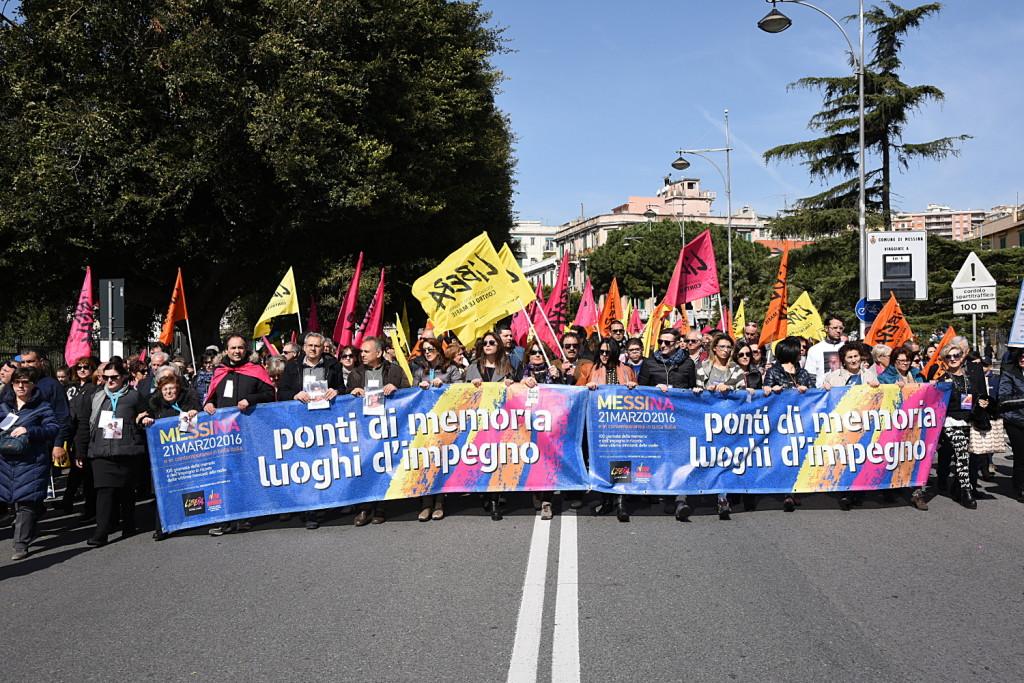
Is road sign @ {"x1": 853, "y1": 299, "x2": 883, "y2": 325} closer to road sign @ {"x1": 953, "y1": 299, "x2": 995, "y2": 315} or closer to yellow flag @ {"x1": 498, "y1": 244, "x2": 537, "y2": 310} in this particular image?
road sign @ {"x1": 953, "y1": 299, "x2": 995, "y2": 315}

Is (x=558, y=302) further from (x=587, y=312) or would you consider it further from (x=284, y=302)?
(x=284, y=302)

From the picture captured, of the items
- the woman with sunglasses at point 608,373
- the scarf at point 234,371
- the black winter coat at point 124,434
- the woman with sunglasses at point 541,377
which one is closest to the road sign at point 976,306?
the woman with sunglasses at point 541,377

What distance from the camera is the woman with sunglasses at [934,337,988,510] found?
887 cm

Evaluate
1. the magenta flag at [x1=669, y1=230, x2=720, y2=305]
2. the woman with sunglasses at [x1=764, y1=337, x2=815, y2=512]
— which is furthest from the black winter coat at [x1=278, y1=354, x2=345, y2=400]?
the magenta flag at [x1=669, y1=230, x2=720, y2=305]

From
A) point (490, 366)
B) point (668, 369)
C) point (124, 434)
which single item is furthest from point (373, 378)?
point (668, 369)

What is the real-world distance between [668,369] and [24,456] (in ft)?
18.7

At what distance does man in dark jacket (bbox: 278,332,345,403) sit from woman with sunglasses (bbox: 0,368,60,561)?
2.04 metres

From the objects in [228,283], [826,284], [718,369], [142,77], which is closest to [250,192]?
[142,77]

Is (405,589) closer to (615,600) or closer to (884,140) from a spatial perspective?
(615,600)

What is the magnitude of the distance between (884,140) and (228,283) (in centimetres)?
2185

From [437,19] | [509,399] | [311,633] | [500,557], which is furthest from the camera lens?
[437,19]

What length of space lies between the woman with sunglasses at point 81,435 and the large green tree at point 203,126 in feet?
29.4

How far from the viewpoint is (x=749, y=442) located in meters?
8.65

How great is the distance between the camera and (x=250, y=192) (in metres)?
20.2
